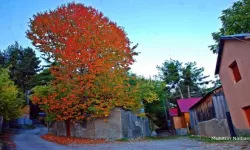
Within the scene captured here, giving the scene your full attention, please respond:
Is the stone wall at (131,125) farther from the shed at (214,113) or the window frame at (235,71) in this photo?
the window frame at (235,71)

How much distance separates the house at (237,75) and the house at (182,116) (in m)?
21.6

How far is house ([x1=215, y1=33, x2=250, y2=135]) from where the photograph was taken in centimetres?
1060

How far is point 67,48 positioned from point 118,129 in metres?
8.89

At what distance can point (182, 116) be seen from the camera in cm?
3644

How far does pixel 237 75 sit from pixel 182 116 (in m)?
25.9

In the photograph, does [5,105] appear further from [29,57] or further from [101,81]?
[29,57]

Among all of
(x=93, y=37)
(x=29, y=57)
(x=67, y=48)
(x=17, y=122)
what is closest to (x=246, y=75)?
(x=93, y=37)

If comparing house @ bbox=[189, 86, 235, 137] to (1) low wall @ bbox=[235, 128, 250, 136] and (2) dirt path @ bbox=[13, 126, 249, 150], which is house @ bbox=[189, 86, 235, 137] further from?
(2) dirt path @ bbox=[13, 126, 249, 150]

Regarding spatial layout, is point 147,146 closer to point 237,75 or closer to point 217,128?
point 217,128

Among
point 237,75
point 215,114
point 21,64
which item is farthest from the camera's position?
point 21,64

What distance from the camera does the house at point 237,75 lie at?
417 inches

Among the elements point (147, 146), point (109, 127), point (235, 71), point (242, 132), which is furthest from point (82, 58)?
point (242, 132)

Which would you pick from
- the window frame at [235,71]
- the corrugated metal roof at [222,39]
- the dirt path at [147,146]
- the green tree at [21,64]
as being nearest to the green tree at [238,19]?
the corrugated metal roof at [222,39]

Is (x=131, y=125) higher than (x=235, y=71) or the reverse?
the reverse
